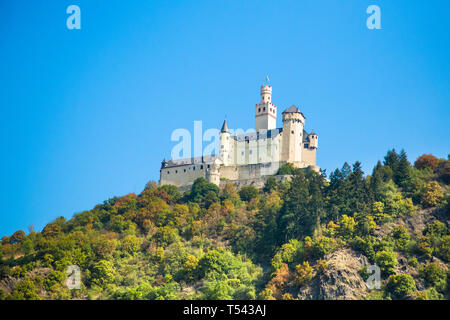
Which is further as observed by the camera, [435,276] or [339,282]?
[339,282]

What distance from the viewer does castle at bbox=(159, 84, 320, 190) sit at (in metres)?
87.4

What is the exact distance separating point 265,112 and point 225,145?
776cm

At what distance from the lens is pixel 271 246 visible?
6631 centimetres

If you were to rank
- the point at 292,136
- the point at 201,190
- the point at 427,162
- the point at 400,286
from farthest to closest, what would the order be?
the point at 292,136 → the point at 201,190 → the point at 427,162 → the point at 400,286

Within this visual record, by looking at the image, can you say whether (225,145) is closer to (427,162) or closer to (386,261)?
(427,162)

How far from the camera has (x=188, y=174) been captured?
300 ft

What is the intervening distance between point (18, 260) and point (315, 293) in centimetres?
3152

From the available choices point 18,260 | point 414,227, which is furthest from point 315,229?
point 18,260

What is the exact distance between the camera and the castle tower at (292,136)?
87.9 m

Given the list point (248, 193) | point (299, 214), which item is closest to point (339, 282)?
point (299, 214)

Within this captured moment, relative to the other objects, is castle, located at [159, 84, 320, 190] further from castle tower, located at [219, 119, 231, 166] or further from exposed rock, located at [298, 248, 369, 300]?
exposed rock, located at [298, 248, 369, 300]

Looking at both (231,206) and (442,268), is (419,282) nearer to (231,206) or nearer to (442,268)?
(442,268)

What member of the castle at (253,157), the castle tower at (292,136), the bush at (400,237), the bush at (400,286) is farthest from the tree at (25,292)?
the castle tower at (292,136)

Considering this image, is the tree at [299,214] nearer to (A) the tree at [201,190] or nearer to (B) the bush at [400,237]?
(B) the bush at [400,237]
